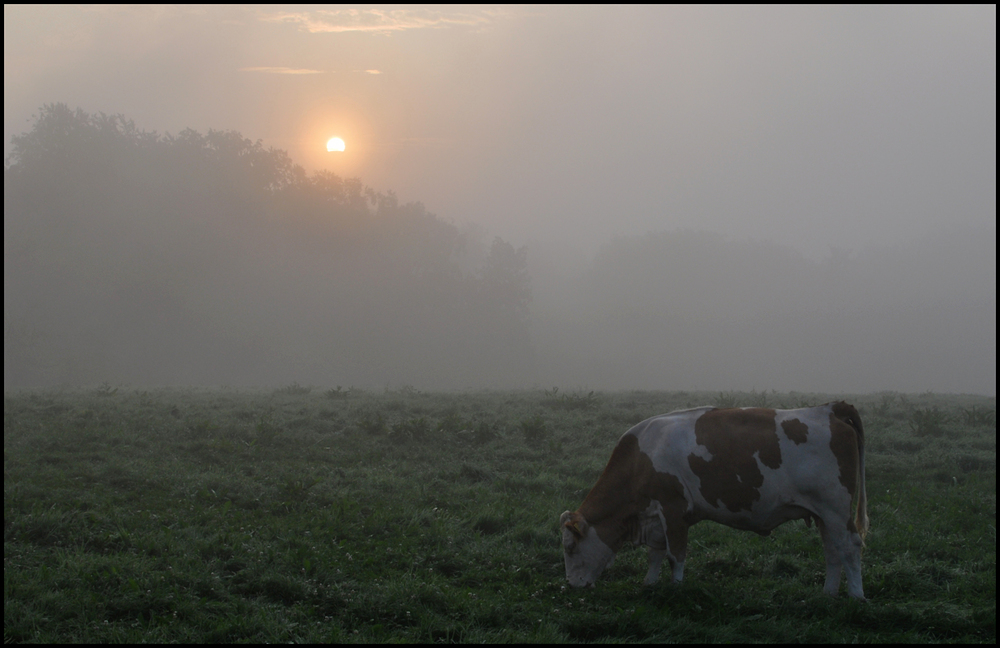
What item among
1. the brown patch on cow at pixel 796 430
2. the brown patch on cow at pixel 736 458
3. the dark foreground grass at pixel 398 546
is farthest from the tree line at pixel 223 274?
the brown patch on cow at pixel 796 430

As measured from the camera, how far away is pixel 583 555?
7016 millimetres

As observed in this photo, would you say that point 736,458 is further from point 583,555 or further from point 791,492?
point 583,555

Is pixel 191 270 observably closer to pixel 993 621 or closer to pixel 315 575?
pixel 315 575

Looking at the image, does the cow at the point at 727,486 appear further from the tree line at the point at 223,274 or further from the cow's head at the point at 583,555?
the tree line at the point at 223,274

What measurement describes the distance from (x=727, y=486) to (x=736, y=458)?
0.29m

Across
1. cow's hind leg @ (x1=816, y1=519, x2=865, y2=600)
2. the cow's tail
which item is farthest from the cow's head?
the cow's tail

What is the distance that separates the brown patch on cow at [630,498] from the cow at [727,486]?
10mm

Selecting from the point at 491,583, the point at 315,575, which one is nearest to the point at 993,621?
the point at 491,583

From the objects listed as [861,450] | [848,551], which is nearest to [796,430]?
[861,450]

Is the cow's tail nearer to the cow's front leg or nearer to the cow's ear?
the cow's front leg

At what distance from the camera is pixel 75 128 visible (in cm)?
4678

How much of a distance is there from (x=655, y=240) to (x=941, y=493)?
86.6 metres

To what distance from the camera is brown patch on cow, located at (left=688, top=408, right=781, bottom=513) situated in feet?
21.8

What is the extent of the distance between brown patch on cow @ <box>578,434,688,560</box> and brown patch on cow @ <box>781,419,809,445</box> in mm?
1201
